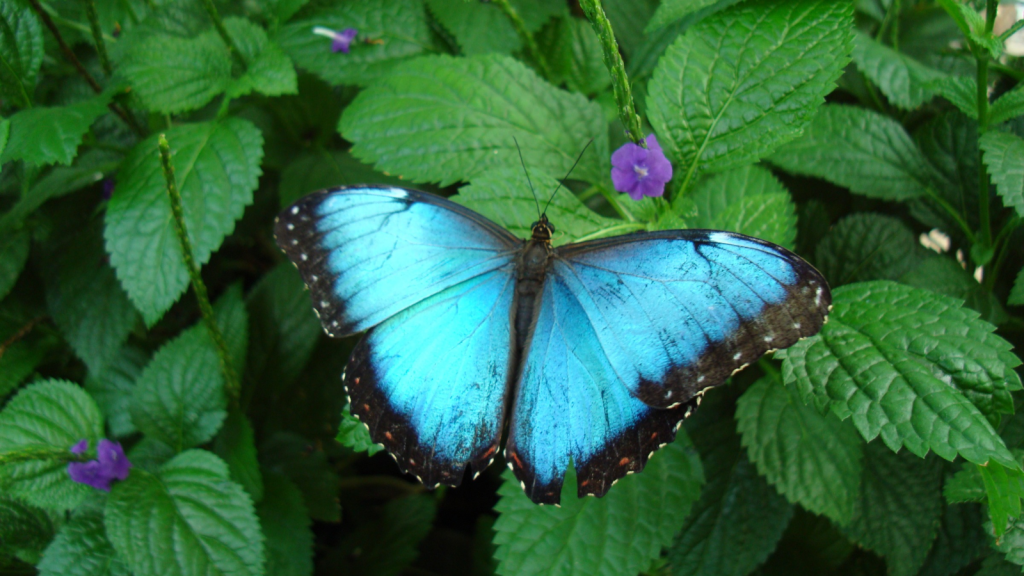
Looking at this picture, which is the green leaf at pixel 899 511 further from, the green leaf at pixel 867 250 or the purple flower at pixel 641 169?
the purple flower at pixel 641 169

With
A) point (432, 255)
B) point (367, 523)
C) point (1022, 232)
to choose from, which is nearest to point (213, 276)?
point (367, 523)

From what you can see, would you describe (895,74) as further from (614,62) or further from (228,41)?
(228,41)

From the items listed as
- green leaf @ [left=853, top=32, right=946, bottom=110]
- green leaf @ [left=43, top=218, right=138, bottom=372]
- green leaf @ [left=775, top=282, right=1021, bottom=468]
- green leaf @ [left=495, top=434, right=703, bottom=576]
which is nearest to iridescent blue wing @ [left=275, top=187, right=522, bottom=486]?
green leaf @ [left=495, top=434, right=703, bottom=576]

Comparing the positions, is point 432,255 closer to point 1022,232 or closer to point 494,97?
point 494,97

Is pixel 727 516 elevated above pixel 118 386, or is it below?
below

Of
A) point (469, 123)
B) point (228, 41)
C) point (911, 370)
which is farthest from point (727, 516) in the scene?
point (228, 41)

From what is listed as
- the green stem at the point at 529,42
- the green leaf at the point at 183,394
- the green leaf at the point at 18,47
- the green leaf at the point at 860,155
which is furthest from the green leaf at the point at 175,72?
the green leaf at the point at 860,155
